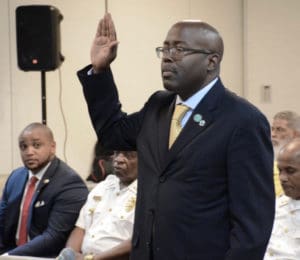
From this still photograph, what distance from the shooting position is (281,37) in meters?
5.45

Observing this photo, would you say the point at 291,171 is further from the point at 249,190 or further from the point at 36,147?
the point at 36,147

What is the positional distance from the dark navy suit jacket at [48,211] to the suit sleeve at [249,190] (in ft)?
4.98

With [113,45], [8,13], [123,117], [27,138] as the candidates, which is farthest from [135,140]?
[8,13]

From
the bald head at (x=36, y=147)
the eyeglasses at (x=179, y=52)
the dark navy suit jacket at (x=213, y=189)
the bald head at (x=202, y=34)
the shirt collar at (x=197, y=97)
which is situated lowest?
the bald head at (x=36, y=147)

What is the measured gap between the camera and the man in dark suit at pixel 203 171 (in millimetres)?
1448

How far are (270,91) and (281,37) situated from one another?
20.6 inches

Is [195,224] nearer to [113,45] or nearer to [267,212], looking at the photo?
[267,212]

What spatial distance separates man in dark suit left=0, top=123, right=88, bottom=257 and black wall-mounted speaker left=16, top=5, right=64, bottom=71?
1475mm

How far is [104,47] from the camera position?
1.62m

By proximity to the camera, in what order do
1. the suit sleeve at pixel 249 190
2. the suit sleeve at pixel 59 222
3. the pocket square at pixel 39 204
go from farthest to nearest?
the pocket square at pixel 39 204
the suit sleeve at pixel 59 222
the suit sleeve at pixel 249 190

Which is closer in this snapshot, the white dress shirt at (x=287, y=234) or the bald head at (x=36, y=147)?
the white dress shirt at (x=287, y=234)

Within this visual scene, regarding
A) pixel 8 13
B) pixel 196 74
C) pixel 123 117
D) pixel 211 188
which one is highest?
pixel 8 13

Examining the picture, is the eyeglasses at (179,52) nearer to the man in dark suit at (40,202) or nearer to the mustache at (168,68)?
the mustache at (168,68)

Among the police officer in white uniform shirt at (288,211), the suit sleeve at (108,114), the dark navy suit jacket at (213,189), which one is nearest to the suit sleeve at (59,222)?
the police officer in white uniform shirt at (288,211)
